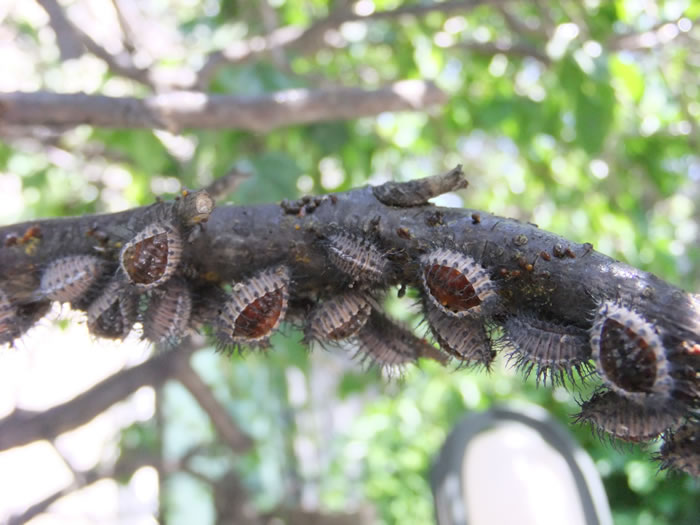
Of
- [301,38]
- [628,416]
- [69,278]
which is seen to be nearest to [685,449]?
[628,416]

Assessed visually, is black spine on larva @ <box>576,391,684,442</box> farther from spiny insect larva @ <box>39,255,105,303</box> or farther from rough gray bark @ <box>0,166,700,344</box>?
spiny insect larva @ <box>39,255,105,303</box>

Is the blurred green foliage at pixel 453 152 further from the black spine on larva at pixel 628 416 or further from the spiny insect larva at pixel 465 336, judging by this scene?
the black spine on larva at pixel 628 416

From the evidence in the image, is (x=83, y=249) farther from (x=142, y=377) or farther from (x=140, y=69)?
(x=142, y=377)

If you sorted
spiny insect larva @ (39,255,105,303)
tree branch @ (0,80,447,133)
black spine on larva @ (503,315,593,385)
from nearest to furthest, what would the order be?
1. black spine on larva @ (503,315,593,385)
2. spiny insect larva @ (39,255,105,303)
3. tree branch @ (0,80,447,133)

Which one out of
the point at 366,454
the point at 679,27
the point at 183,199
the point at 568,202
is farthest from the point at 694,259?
the point at 183,199

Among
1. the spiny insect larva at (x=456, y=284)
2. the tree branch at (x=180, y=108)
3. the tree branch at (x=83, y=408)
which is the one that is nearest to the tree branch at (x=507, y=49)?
the tree branch at (x=180, y=108)

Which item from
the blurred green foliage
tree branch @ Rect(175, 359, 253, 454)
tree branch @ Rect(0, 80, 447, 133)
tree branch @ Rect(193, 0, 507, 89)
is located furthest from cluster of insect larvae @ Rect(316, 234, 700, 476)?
tree branch @ Rect(175, 359, 253, 454)

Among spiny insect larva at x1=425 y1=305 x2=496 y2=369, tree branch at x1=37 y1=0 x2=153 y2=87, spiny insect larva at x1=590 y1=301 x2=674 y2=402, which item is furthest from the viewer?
tree branch at x1=37 y1=0 x2=153 y2=87
